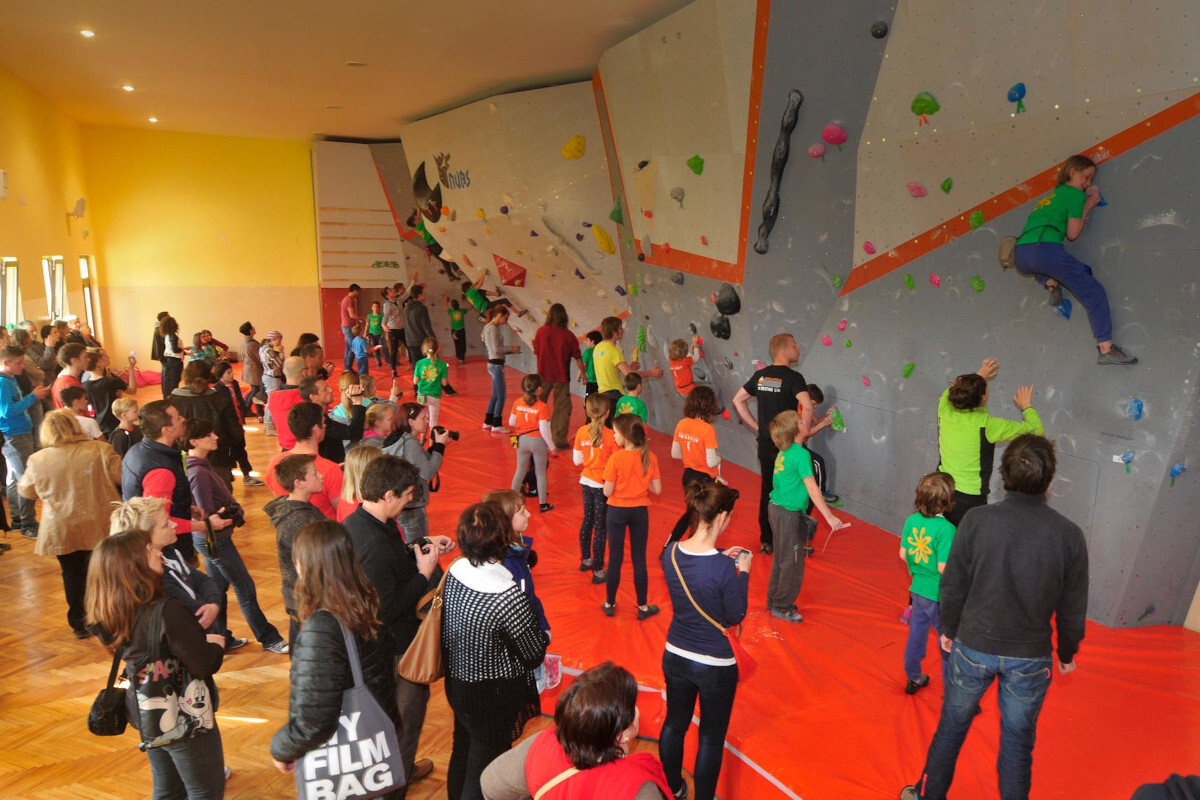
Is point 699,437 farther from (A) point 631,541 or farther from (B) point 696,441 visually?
(A) point 631,541

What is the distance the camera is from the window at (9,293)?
29.5 ft

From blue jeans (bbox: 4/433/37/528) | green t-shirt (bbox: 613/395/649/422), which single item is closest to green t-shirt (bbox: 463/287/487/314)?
blue jeans (bbox: 4/433/37/528)

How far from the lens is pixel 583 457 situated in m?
5.06

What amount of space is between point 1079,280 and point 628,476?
2637 mm

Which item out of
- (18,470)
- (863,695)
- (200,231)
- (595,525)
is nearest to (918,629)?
(863,695)

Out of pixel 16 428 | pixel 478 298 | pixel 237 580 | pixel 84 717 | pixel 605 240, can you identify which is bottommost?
pixel 84 717

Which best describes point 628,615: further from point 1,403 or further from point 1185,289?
point 1,403

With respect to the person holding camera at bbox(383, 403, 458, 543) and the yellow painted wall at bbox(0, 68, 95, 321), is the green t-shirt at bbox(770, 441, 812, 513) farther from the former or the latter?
the yellow painted wall at bbox(0, 68, 95, 321)

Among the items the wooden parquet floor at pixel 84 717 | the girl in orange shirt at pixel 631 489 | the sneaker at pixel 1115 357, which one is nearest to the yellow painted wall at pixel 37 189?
the wooden parquet floor at pixel 84 717

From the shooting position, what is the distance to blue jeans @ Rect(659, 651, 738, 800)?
9.27ft

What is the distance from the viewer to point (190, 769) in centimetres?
271

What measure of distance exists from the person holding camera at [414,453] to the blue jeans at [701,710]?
79.1 inches

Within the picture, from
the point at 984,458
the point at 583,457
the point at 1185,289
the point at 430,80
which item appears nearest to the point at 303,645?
the point at 583,457

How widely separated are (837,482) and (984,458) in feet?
8.12
